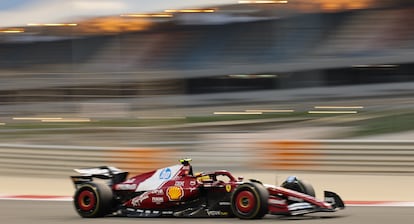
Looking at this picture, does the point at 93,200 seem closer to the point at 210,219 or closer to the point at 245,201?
the point at 210,219

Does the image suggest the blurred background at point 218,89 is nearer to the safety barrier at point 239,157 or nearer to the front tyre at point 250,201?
the safety barrier at point 239,157

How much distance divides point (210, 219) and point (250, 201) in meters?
0.58

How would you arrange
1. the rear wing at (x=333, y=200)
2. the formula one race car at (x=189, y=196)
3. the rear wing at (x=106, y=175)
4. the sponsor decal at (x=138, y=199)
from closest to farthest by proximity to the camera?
the formula one race car at (x=189, y=196) < the rear wing at (x=333, y=200) < the sponsor decal at (x=138, y=199) < the rear wing at (x=106, y=175)

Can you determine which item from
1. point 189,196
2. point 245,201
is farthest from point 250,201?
point 189,196

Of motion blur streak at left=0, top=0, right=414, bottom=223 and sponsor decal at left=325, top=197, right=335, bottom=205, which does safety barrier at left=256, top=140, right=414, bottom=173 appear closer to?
motion blur streak at left=0, top=0, right=414, bottom=223

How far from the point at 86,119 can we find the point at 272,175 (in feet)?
48.6

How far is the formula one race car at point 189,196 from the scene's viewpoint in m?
7.59

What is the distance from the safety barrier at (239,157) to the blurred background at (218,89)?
21mm

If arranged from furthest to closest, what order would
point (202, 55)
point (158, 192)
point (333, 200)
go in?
point (202, 55) → point (158, 192) → point (333, 200)

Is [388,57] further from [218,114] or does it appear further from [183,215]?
[183,215]

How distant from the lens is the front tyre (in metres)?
7.48

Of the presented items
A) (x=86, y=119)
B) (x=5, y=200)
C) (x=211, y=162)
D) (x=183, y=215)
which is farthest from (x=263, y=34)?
(x=183, y=215)

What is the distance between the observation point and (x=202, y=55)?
43625 mm

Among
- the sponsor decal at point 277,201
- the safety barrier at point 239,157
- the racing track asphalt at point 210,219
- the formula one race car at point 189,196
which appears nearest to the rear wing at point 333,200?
the formula one race car at point 189,196
